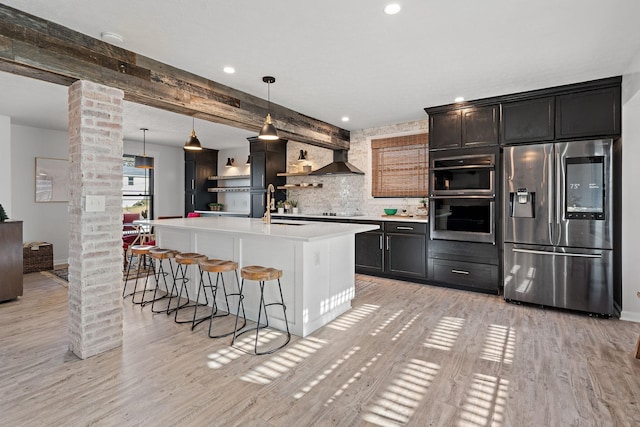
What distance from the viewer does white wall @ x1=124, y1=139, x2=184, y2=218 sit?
8141mm

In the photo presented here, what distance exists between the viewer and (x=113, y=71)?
9.49 ft

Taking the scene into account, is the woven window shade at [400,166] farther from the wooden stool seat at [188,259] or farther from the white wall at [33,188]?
the white wall at [33,188]

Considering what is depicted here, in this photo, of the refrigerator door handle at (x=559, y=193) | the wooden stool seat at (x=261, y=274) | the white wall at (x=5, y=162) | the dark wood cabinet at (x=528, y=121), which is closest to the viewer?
the wooden stool seat at (x=261, y=274)

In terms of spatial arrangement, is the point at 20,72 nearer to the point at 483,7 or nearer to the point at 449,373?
the point at 483,7

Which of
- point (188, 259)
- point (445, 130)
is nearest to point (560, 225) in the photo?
point (445, 130)

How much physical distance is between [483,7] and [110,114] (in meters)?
3.00

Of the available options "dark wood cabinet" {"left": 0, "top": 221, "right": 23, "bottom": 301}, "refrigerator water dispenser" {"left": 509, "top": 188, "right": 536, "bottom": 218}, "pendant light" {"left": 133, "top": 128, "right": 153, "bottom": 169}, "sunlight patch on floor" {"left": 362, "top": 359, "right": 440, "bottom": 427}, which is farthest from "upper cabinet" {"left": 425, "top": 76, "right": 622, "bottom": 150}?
"pendant light" {"left": 133, "top": 128, "right": 153, "bottom": 169}

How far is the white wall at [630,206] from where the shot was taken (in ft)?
11.6

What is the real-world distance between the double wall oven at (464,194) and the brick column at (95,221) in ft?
12.9

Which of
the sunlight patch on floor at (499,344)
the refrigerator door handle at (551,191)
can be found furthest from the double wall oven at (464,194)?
the sunlight patch on floor at (499,344)

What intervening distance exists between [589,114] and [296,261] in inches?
144

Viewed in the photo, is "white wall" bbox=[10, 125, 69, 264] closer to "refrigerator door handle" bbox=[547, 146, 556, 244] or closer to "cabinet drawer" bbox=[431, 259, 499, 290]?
"cabinet drawer" bbox=[431, 259, 499, 290]

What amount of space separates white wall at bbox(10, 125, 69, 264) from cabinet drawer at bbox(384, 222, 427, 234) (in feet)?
18.2

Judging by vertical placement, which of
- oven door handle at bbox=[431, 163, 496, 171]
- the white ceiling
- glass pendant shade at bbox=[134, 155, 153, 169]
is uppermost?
the white ceiling
